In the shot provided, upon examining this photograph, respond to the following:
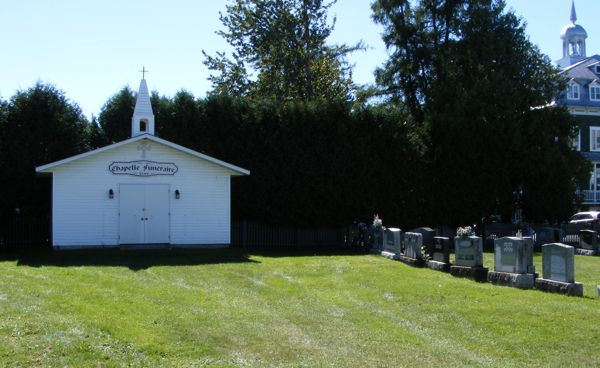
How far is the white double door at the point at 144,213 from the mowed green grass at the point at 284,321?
7817 mm

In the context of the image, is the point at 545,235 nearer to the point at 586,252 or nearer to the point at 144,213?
the point at 586,252

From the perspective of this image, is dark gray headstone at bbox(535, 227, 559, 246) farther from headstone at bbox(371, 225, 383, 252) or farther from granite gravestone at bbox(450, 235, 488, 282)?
granite gravestone at bbox(450, 235, 488, 282)

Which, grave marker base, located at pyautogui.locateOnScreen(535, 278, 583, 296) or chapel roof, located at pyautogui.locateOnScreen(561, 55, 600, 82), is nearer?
grave marker base, located at pyautogui.locateOnScreen(535, 278, 583, 296)

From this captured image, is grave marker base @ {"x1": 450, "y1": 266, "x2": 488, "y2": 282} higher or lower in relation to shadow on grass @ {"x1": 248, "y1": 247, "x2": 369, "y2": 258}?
higher

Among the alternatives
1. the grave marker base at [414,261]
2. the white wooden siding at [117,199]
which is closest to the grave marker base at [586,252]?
the grave marker base at [414,261]

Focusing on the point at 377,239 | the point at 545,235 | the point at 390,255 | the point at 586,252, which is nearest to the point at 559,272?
the point at 390,255

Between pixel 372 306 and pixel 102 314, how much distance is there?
5031mm

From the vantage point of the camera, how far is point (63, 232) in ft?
79.0

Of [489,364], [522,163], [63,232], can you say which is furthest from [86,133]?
[489,364]

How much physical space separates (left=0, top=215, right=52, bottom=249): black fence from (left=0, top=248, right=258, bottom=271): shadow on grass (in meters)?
2.41

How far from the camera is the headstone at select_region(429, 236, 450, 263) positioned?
704 inches

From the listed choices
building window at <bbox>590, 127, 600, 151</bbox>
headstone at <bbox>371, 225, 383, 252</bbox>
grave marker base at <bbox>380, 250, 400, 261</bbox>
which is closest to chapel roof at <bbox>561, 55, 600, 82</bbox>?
building window at <bbox>590, 127, 600, 151</bbox>

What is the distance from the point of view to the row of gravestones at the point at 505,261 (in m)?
13.5

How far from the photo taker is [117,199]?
968 inches
